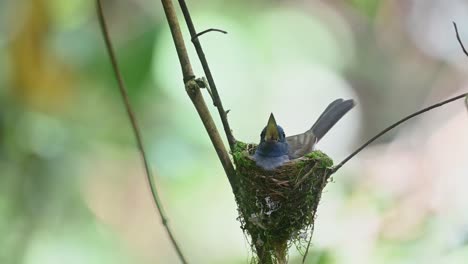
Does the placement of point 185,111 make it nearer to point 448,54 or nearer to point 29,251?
point 29,251

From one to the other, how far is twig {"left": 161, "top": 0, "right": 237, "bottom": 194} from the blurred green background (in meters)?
1.23

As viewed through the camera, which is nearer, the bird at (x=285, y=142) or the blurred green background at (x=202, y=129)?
the bird at (x=285, y=142)

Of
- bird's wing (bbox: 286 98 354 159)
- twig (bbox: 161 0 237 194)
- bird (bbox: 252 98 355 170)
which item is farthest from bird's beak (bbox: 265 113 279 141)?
twig (bbox: 161 0 237 194)

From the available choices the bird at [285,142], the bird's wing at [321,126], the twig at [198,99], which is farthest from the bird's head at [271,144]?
the twig at [198,99]

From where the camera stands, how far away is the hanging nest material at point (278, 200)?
210 cm

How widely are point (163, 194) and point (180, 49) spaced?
7.42ft

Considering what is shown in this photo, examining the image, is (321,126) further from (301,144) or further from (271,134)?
(271,134)

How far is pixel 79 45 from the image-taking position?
346cm

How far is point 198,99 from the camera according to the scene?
1.67 meters

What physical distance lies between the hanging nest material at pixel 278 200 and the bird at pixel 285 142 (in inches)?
2.3

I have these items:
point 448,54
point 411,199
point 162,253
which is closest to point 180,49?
point 411,199

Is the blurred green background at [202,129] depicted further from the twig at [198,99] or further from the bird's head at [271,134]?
the twig at [198,99]

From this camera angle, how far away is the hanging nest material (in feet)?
6.90

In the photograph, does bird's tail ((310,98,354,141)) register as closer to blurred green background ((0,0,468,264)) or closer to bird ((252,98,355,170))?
bird ((252,98,355,170))
